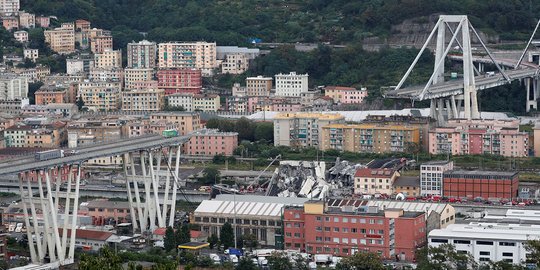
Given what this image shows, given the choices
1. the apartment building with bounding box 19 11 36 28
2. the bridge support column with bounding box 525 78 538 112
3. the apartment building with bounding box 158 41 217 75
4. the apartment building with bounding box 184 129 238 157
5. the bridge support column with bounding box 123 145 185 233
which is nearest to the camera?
the bridge support column with bounding box 123 145 185 233

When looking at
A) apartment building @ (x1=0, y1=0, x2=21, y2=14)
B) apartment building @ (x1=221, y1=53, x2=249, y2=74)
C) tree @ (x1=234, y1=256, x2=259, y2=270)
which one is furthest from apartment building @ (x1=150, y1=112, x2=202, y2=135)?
tree @ (x1=234, y1=256, x2=259, y2=270)

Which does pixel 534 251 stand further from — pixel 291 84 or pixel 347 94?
pixel 291 84

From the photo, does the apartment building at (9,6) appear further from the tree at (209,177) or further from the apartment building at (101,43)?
the tree at (209,177)

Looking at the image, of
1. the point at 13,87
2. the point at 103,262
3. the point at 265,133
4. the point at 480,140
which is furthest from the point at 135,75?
the point at 103,262

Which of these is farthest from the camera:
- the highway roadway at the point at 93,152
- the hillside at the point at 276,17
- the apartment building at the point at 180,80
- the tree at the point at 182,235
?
the hillside at the point at 276,17

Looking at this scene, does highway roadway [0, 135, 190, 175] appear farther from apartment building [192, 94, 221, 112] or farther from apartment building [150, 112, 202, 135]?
apartment building [192, 94, 221, 112]

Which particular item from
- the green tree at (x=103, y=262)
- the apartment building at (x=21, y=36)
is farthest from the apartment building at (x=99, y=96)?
the green tree at (x=103, y=262)
